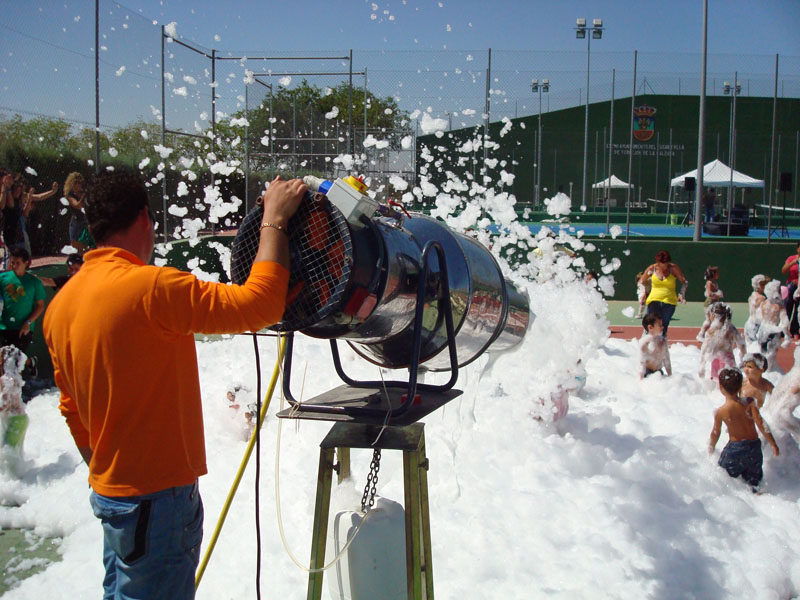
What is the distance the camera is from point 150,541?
203cm

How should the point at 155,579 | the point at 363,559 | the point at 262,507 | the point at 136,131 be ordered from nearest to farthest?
1. the point at 155,579
2. the point at 363,559
3. the point at 262,507
4. the point at 136,131

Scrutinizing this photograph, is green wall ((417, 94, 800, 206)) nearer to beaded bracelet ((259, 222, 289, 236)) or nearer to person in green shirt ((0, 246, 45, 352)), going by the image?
person in green shirt ((0, 246, 45, 352))

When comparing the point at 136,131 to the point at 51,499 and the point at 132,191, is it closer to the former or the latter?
the point at 51,499

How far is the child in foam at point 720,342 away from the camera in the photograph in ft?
23.1

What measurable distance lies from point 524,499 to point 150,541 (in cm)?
266

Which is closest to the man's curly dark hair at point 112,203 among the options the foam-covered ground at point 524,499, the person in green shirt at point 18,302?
the foam-covered ground at point 524,499

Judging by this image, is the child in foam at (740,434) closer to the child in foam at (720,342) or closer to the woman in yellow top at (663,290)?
the child in foam at (720,342)

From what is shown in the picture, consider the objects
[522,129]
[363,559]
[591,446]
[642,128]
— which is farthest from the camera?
[642,128]

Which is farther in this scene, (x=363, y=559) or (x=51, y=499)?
(x=51, y=499)

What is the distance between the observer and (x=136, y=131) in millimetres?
10414

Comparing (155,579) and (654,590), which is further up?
(155,579)

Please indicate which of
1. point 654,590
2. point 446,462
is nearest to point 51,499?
point 446,462

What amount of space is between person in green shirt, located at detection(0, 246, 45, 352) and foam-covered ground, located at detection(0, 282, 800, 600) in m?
0.76

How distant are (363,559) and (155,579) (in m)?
0.66
